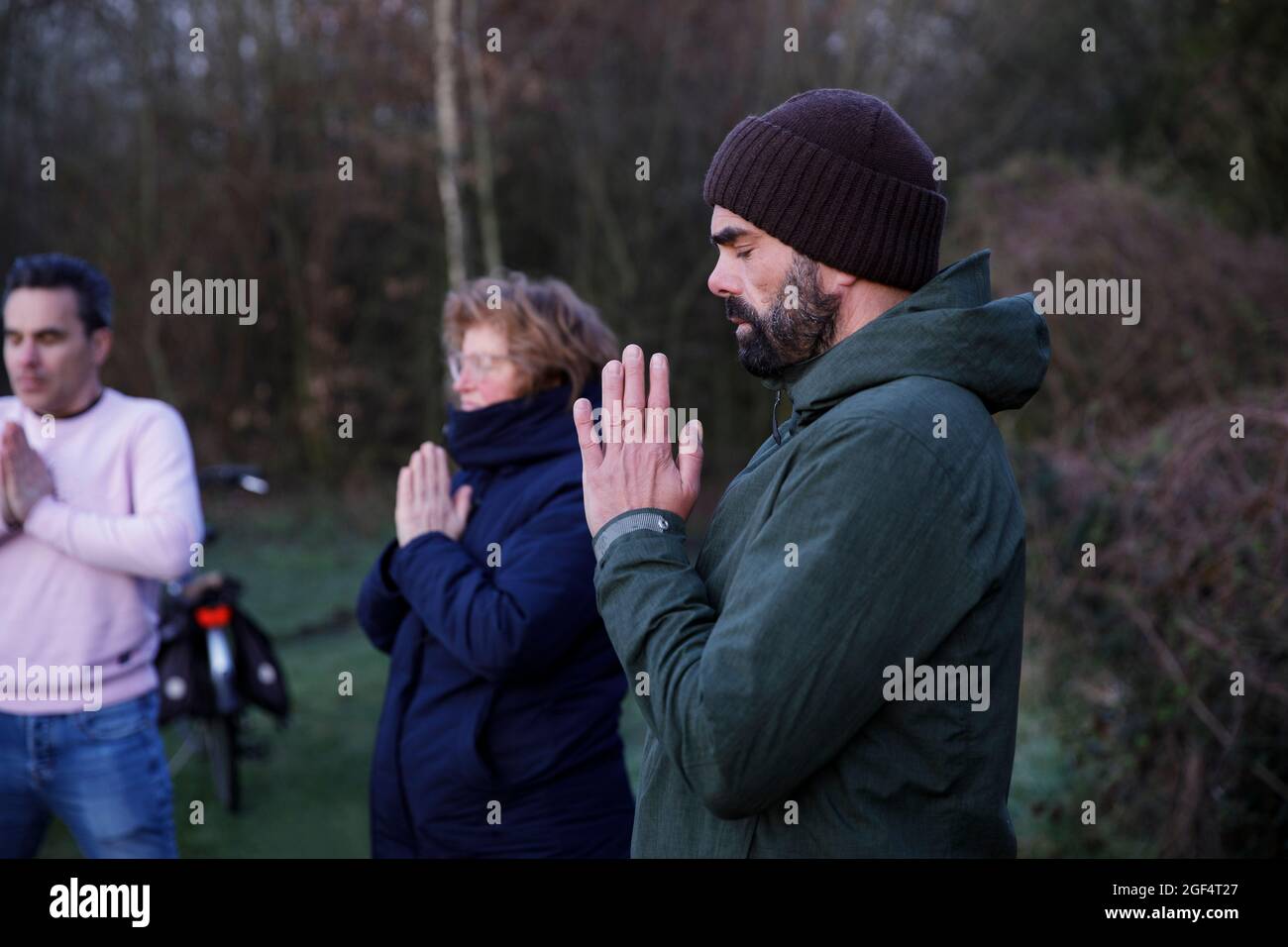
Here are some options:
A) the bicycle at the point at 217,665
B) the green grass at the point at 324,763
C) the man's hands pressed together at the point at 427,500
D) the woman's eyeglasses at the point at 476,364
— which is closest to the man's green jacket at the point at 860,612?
the man's hands pressed together at the point at 427,500

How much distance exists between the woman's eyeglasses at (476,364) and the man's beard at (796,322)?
4.19ft

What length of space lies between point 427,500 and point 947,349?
1567mm

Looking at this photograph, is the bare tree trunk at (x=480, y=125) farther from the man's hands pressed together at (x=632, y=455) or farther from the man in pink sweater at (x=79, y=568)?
the man's hands pressed together at (x=632, y=455)

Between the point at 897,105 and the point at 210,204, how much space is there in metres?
8.26

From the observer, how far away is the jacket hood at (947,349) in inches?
74.0

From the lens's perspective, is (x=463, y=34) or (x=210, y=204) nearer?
(x=463, y=34)

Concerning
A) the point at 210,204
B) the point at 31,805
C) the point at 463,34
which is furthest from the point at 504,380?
the point at 210,204

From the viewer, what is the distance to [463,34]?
45.5ft

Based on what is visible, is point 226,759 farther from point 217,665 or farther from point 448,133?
point 448,133

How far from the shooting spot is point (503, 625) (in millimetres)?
2791

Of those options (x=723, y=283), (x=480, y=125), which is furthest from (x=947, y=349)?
(x=480, y=125)

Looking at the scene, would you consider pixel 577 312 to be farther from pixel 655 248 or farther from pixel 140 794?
pixel 655 248
